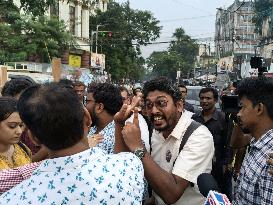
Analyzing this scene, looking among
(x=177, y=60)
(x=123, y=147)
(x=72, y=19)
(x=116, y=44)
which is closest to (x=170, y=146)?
(x=123, y=147)

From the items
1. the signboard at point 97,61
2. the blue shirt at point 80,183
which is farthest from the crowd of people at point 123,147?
the signboard at point 97,61

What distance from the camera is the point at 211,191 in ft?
4.80

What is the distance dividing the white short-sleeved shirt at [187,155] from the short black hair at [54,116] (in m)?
0.92

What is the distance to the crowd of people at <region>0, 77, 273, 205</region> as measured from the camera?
Result: 1538 mm

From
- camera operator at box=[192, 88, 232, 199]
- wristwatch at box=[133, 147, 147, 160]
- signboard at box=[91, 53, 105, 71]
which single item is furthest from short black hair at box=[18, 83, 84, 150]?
signboard at box=[91, 53, 105, 71]

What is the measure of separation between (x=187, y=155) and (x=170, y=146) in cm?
19

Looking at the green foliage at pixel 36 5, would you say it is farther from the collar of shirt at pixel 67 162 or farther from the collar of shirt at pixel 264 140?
the collar of shirt at pixel 67 162

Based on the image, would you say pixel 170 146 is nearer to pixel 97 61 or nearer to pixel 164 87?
pixel 164 87

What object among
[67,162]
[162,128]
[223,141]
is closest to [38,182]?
[67,162]

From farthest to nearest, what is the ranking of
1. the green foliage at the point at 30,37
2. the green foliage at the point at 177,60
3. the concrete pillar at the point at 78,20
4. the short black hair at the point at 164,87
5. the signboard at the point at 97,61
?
the green foliage at the point at 177,60 < the signboard at the point at 97,61 < the concrete pillar at the point at 78,20 < the green foliage at the point at 30,37 < the short black hair at the point at 164,87

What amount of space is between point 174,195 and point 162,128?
1.37 ft

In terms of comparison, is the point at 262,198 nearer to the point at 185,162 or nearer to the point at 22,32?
the point at 185,162

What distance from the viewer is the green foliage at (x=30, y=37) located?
1805cm

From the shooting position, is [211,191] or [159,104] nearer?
[211,191]
